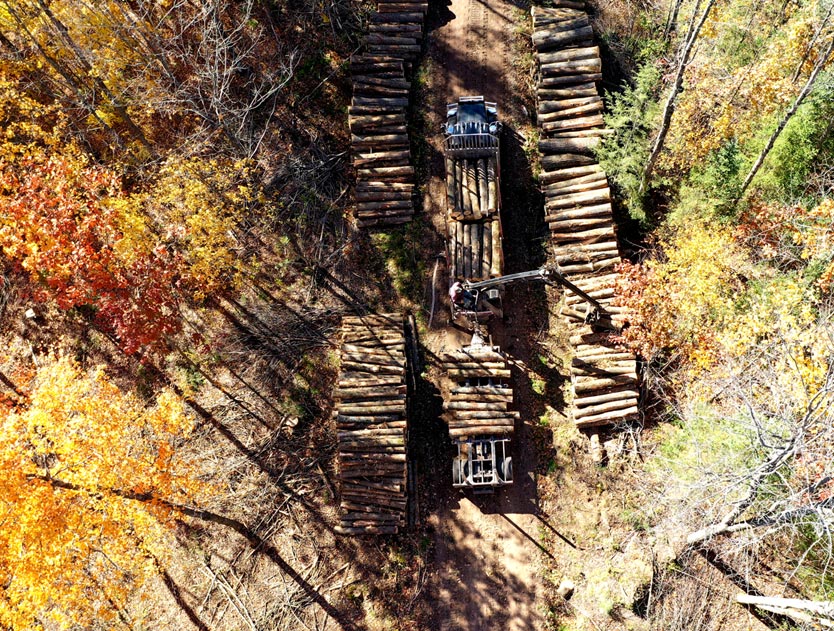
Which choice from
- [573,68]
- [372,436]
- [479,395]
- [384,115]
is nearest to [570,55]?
[573,68]

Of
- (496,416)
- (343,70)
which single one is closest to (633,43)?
(343,70)

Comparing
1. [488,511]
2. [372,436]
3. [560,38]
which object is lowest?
[488,511]

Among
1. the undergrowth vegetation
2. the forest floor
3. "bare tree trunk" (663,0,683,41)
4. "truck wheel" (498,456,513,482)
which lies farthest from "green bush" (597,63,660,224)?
"truck wheel" (498,456,513,482)

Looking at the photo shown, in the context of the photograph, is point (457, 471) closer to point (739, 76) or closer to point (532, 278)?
point (532, 278)

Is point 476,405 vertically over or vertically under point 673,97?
under

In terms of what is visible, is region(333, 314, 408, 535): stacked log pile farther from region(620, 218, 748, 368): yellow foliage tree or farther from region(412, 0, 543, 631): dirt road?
region(620, 218, 748, 368): yellow foliage tree

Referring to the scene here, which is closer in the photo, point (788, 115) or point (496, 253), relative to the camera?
point (788, 115)

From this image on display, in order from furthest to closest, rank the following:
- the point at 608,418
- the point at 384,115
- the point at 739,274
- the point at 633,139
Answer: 1. the point at 384,115
2. the point at 633,139
3. the point at 608,418
4. the point at 739,274
